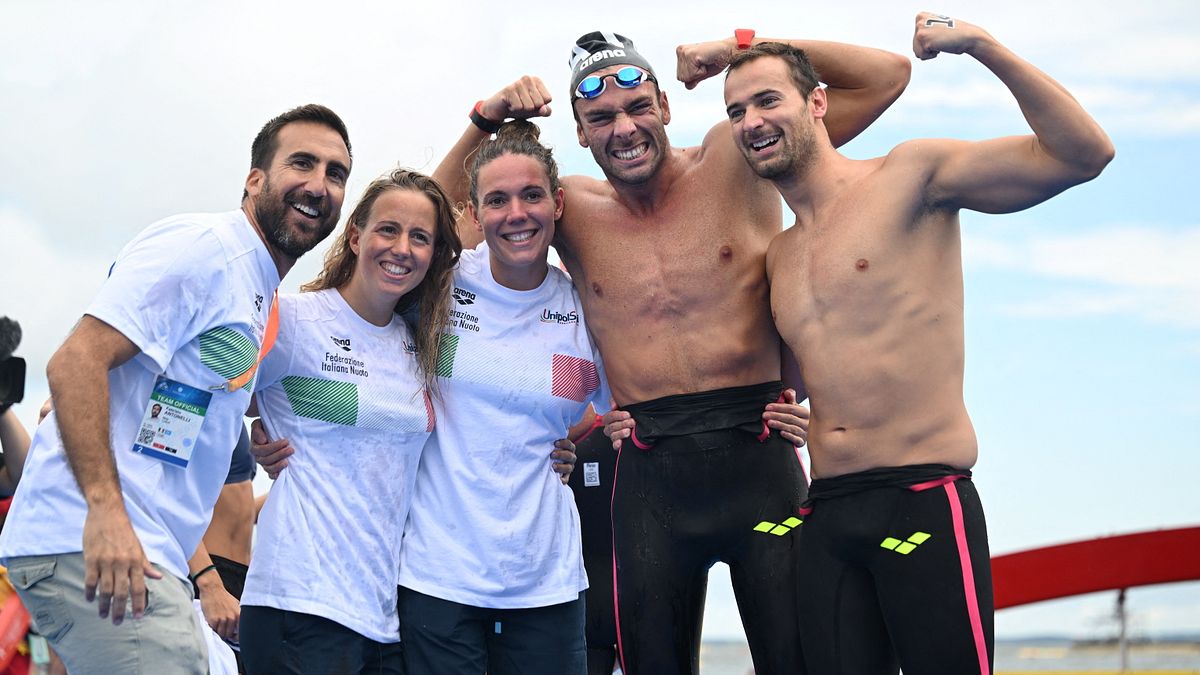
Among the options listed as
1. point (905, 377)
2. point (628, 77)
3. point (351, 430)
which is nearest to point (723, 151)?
point (628, 77)

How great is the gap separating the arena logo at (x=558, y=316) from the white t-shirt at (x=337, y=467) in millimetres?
561

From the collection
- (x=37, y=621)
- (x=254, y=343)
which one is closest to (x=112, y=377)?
(x=254, y=343)

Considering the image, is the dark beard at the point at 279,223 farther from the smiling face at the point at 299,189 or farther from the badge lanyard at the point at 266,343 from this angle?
the badge lanyard at the point at 266,343

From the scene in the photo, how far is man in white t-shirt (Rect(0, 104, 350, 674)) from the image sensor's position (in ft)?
9.35

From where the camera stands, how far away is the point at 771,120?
3.92 m

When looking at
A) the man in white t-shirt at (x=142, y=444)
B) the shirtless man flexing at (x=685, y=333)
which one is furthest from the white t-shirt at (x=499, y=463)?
the man in white t-shirt at (x=142, y=444)

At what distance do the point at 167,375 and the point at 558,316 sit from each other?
1.56m

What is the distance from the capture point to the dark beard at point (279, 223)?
3582 millimetres

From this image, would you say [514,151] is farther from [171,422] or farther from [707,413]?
[171,422]

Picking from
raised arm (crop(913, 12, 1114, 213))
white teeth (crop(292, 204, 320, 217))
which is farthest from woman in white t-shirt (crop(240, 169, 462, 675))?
raised arm (crop(913, 12, 1114, 213))

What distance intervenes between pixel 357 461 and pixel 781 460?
1531 mm

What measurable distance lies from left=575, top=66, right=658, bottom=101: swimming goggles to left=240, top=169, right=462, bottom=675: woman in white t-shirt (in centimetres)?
72

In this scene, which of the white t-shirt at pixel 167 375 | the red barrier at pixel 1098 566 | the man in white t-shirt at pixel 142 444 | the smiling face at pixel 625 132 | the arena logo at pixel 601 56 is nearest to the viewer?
the man in white t-shirt at pixel 142 444

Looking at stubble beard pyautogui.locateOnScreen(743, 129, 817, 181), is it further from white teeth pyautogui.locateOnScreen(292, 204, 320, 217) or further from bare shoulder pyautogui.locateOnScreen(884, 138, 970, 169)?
white teeth pyautogui.locateOnScreen(292, 204, 320, 217)
